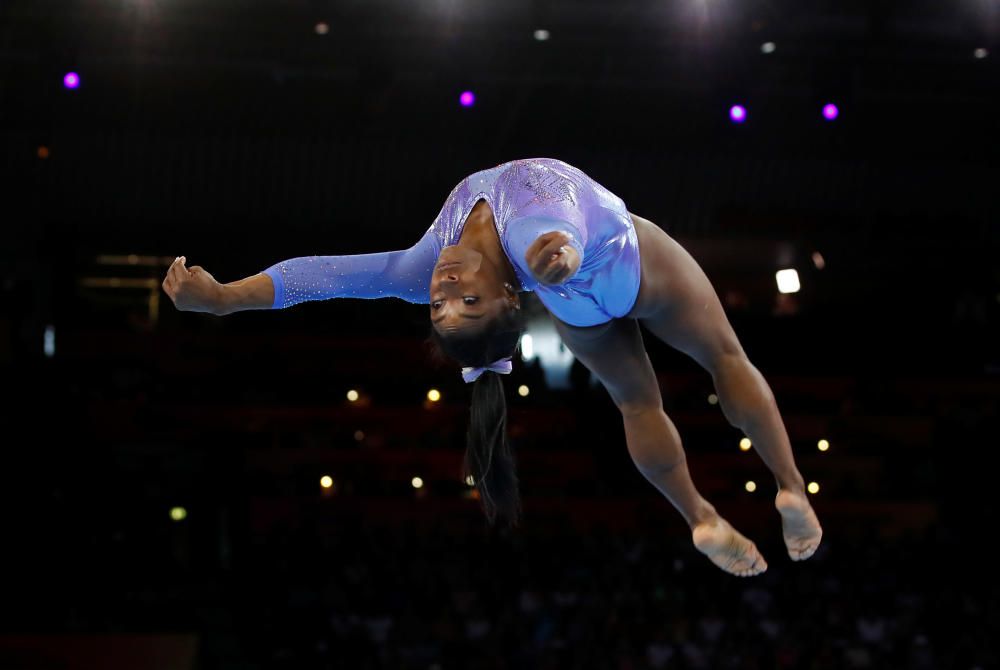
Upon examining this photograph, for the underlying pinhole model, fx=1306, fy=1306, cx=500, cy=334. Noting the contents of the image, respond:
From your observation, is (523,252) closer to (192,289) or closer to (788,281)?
(192,289)

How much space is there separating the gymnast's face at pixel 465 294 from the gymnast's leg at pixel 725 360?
66 centimetres

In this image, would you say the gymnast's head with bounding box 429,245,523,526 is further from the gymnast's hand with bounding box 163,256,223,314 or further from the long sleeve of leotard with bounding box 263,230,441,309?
the gymnast's hand with bounding box 163,256,223,314

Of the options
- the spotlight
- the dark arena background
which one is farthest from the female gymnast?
the spotlight

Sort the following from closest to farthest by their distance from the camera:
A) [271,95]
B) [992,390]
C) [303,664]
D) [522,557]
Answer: [303,664] → [522,557] → [271,95] → [992,390]

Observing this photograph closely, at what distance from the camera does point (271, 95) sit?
1054cm

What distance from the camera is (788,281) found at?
40.4 ft

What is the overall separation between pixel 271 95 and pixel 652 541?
4.65m

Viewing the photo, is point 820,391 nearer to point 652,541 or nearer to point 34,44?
point 652,541

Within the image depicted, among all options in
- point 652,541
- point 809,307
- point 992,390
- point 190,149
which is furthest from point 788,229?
point 190,149

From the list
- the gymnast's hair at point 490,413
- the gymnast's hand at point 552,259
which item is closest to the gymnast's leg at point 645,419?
the gymnast's hair at point 490,413

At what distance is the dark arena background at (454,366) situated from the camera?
9.01 meters

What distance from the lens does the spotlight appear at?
40.2 feet

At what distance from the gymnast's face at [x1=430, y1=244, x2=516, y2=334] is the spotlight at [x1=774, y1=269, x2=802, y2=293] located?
918cm

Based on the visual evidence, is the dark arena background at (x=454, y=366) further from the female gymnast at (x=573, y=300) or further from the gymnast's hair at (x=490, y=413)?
the gymnast's hair at (x=490, y=413)
